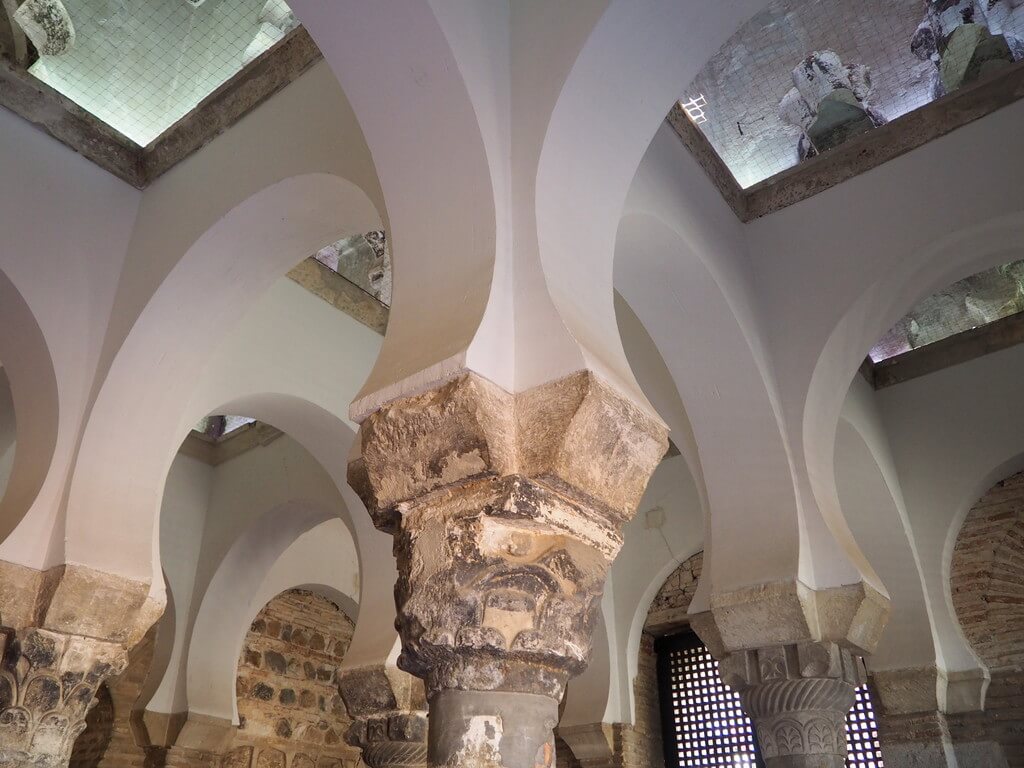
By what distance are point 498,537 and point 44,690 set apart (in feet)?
9.51

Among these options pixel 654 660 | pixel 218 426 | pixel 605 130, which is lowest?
pixel 654 660

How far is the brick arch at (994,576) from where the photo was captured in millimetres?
6312

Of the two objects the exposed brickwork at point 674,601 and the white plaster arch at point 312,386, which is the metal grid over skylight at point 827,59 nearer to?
the white plaster arch at point 312,386

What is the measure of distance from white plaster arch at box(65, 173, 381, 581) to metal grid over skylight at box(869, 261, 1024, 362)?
190 inches

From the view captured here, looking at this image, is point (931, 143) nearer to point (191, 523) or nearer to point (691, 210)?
point (691, 210)

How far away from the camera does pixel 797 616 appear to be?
165 inches

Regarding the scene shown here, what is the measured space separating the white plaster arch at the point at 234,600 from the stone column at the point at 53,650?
3012mm

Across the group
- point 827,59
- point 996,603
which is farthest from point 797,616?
point 827,59

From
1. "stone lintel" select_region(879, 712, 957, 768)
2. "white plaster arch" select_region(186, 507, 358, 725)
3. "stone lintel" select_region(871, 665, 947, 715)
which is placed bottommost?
"stone lintel" select_region(879, 712, 957, 768)

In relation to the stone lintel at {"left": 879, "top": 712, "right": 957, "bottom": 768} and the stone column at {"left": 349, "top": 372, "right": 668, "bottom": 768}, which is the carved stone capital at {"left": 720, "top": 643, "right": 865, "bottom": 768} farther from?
the stone column at {"left": 349, "top": 372, "right": 668, "bottom": 768}

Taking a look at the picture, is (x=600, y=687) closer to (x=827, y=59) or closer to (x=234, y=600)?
(x=234, y=600)

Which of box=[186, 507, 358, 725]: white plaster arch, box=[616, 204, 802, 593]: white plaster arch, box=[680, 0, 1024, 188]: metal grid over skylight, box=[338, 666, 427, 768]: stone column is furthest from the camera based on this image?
box=[186, 507, 358, 725]: white plaster arch

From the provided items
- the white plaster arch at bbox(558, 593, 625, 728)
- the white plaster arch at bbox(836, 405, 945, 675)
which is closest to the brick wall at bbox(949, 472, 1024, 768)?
the white plaster arch at bbox(836, 405, 945, 675)

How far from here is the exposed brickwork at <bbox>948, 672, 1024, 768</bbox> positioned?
6.00 m
